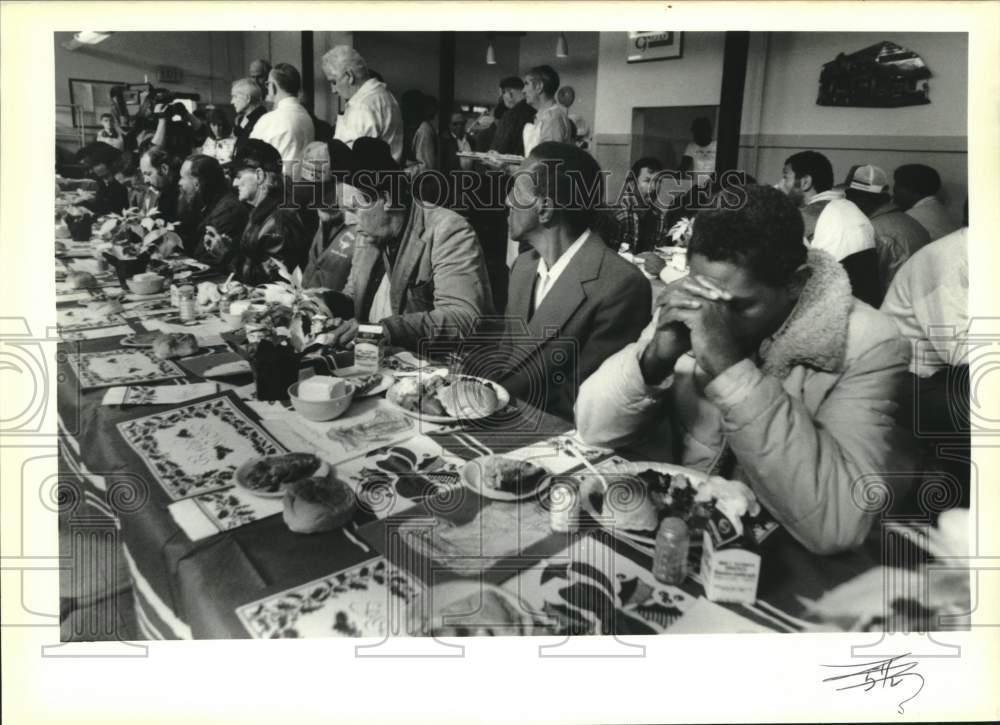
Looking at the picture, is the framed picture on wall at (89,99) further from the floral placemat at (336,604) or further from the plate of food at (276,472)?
the floral placemat at (336,604)

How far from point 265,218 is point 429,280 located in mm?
459

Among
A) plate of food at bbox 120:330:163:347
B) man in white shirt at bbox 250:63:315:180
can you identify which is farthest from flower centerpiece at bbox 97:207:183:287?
man in white shirt at bbox 250:63:315:180

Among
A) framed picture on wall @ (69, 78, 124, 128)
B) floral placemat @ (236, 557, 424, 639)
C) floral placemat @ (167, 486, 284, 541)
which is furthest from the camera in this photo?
framed picture on wall @ (69, 78, 124, 128)

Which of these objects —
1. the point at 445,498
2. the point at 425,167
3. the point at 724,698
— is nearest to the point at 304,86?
the point at 425,167

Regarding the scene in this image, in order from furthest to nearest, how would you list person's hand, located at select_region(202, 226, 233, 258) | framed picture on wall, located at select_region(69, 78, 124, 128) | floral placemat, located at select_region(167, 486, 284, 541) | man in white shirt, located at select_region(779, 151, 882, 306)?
person's hand, located at select_region(202, 226, 233, 258), framed picture on wall, located at select_region(69, 78, 124, 128), man in white shirt, located at select_region(779, 151, 882, 306), floral placemat, located at select_region(167, 486, 284, 541)

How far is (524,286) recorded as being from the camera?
1.74 metres

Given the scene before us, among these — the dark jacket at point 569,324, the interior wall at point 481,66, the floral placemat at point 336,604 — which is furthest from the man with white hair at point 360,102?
the floral placemat at point 336,604

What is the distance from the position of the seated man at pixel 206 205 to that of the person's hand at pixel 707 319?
1.17 metres

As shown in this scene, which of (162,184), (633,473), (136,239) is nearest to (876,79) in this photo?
(633,473)

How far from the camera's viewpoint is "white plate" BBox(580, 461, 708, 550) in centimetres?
134

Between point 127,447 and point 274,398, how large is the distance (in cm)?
34

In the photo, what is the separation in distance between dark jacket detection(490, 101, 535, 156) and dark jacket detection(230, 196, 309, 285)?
548 mm

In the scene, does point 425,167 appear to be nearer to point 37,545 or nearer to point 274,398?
point 274,398

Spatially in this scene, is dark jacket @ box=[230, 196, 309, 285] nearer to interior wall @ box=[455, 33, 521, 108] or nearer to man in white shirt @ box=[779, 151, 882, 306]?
interior wall @ box=[455, 33, 521, 108]
